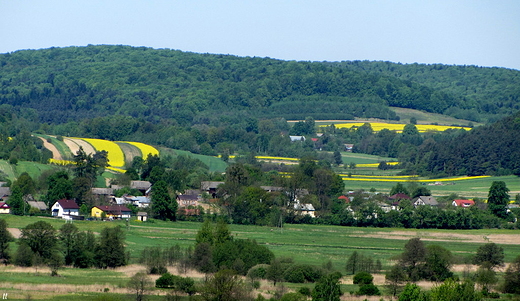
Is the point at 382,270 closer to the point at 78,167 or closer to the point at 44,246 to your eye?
the point at 44,246

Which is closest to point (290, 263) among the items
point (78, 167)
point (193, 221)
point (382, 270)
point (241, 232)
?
point (382, 270)

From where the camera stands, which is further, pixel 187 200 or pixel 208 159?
pixel 208 159

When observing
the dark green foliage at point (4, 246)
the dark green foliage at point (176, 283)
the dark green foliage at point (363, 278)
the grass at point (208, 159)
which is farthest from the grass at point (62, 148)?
the dark green foliage at point (363, 278)

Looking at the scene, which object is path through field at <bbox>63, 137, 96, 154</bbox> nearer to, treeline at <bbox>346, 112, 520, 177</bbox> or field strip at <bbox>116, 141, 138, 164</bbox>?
field strip at <bbox>116, 141, 138, 164</bbox>

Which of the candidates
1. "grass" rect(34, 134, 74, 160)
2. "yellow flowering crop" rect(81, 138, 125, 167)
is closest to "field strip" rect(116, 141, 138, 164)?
"yellow flowering crop" rect(81, 138, 125, 167)

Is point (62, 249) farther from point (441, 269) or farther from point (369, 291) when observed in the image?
point (441, 269)

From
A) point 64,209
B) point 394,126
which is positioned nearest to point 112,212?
point 64,209
